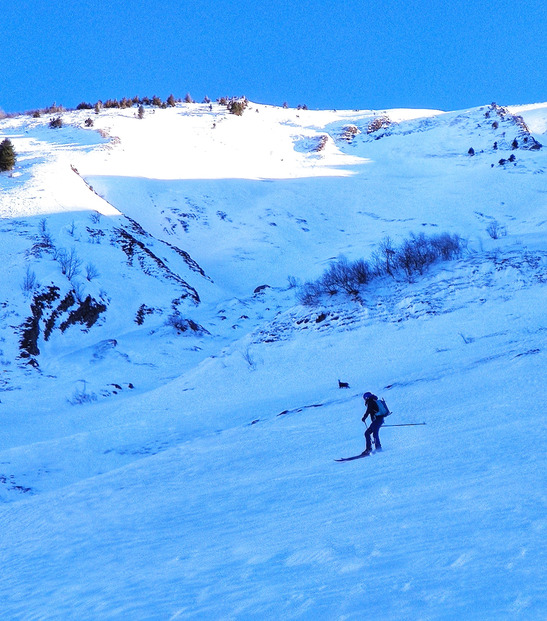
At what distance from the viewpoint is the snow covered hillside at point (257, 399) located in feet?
16.1

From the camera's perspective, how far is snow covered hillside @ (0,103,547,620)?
490 cm

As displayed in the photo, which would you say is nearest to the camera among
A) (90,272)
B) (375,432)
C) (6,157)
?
(375,432)

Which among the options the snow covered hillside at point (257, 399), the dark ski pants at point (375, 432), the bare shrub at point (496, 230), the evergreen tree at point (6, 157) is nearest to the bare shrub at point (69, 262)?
the snow covered hillside at point (257, 399)

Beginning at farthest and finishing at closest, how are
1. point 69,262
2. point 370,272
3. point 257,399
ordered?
point 69,262 < point 370,272 < point 257,399

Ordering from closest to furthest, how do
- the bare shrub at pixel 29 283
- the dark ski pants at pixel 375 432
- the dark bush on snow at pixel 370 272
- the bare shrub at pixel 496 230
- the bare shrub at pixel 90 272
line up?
the dark ski pants at pixel 375 432
the dark bush on snow at pixel 370 272
the bare shrub at pixel 29 283
the bare shrub at pixel 90 272
the bare shrub at pixel 496 230

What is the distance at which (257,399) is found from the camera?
59.1 ft

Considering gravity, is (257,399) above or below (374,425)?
above

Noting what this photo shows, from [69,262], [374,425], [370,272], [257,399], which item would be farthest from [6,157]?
[374,425]

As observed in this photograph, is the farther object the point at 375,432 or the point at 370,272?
the point at 370,272

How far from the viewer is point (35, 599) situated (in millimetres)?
5855

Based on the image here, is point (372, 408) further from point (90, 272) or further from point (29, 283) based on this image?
point (90, 272)

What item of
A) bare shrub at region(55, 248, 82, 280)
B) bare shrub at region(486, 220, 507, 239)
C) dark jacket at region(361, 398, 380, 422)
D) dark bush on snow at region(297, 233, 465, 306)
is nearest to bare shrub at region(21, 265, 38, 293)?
bare shrub at region(55, 248, 82, 280)

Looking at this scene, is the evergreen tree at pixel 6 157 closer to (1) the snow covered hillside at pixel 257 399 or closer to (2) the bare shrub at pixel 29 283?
(1) the snow covered hillside at pixel 257 399

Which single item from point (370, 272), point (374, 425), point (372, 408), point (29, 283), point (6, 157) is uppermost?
point (6, 157)
